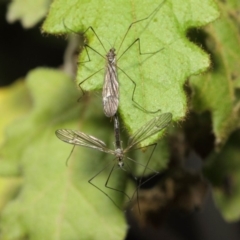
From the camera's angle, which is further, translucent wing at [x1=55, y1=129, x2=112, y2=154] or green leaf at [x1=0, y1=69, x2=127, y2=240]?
green leaf at [x1=0, y1=69, x2=127, y2=240]

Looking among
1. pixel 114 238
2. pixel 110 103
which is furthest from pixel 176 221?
pixel 110 103

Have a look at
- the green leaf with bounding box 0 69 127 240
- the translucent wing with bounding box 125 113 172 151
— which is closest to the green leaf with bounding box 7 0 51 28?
the green leaf with bounding box 0 69 127 240

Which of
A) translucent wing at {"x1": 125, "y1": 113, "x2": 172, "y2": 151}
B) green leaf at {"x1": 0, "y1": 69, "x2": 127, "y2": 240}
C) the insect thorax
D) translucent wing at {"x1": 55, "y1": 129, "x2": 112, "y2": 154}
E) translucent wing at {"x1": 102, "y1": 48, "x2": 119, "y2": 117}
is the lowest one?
green leaf at {"x1": 0, "y1": 69, "x2": 127, "y2": 240}

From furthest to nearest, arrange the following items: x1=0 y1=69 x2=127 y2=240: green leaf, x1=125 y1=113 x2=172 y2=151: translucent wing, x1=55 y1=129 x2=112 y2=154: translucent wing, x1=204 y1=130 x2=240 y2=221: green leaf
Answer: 1. x1=204 y1=130 x2=240 y2=221: green leaf
2. x1=0 y1=69 x2=127 y2=240: green leaf
3. x1=55 y1=129 x2=112 y2=154: translucent wing
4. x1=125 y1=113 x2=172 y2=151: translucent wing

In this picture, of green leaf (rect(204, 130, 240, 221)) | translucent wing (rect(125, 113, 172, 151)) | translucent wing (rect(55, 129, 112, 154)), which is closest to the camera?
translucent wing (rect(125, 113, 172, 151))

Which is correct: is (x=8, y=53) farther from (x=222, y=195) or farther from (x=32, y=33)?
(x=222, y=195)

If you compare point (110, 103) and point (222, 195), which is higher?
point (110, 103)

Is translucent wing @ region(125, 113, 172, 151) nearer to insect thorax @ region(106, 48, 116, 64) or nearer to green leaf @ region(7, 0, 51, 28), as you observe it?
insect thorax @ region(106, 48, 116, 64)

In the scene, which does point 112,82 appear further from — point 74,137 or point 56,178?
point 56,178
